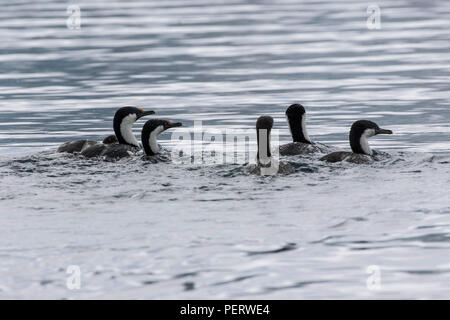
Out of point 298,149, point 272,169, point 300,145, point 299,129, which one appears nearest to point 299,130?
point 299,129

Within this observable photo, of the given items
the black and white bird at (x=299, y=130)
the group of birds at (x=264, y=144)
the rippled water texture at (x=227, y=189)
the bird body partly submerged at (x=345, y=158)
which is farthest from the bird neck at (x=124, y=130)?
the bird body partly submerged at (x=345, y=158)

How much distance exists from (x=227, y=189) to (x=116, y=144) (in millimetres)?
3806

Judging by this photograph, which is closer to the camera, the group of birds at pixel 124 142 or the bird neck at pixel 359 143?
the bird neck at pixel 359 143

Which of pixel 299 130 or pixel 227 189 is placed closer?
pixel 227 189

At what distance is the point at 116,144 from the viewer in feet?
51.3

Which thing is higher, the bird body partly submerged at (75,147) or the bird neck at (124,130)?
the bird neck at (124,130)

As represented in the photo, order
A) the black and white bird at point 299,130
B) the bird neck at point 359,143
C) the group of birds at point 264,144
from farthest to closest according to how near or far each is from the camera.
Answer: the black and white bird at point 299,130 → the bird neck at point 359,143 → the group of birds at point 264,144

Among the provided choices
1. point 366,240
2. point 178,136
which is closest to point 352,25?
point 178,136

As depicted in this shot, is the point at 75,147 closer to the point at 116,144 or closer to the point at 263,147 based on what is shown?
the point at 116,144

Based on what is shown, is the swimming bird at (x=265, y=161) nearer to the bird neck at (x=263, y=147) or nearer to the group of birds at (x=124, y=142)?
the bird neck at (x=263, y=147)

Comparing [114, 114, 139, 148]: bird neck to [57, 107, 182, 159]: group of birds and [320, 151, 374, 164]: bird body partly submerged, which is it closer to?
[57, 107, 182, 159]: group of birds

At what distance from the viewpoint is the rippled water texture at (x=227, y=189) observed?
8867 mm

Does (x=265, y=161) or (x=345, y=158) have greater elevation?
(x=265, y=161)

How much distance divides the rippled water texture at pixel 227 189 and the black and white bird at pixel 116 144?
17.4 inches
